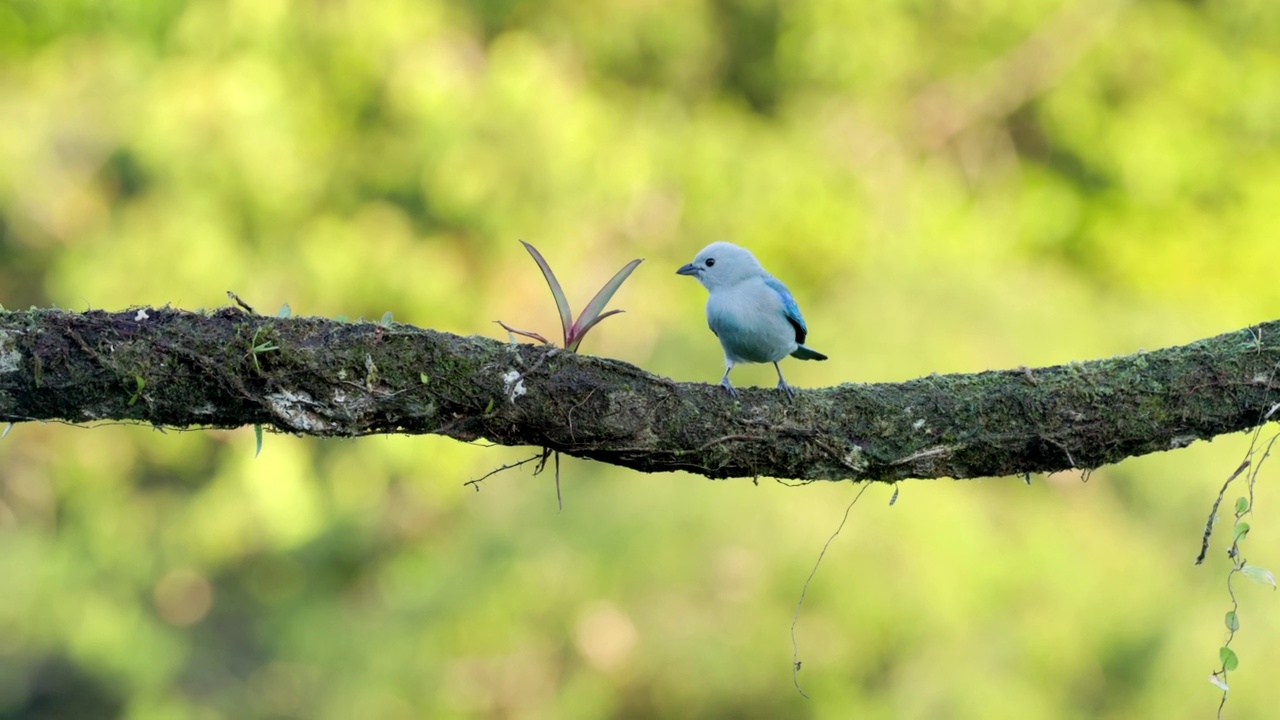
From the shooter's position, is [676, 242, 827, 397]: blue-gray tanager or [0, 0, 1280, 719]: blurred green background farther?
[0, 0, 1280, 719]: blurred green background

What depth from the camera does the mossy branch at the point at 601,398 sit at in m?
2.67

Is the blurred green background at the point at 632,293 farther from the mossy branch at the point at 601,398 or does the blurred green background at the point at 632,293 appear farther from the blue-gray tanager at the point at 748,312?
the mossy branch at the point at 601,398

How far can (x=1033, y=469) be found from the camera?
305 cm

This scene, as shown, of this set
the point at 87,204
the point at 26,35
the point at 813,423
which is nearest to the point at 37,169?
the point at 87,204

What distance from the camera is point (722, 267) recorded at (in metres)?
4.51

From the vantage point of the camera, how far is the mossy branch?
8.75 ft

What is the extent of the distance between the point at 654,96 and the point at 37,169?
15.5ft

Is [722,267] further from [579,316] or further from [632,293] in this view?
[632,293]

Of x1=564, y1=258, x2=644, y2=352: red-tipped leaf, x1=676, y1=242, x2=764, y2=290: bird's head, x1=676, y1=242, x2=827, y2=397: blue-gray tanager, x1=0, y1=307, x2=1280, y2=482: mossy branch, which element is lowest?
x1=0, y1=307, x2=1280, y2=482: mossy branch

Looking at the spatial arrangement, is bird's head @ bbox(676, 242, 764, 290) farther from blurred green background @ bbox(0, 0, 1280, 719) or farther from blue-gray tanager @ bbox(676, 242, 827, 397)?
blurred green background @ bbox(0, 0, 1280, 719)

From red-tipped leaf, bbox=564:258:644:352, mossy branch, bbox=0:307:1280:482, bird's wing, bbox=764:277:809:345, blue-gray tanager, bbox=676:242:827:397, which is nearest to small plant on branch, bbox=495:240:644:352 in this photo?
red-tipped leaf, bbox=564:258:644:352

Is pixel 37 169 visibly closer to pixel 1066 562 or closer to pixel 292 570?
pixel 292 570

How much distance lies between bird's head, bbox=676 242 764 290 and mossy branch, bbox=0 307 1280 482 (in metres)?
1.44

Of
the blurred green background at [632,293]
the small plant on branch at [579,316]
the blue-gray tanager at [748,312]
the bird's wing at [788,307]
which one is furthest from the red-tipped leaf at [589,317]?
the blurred green background at [632,293]
